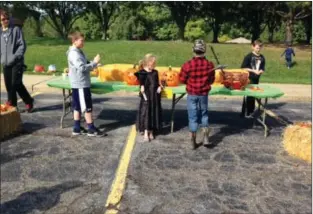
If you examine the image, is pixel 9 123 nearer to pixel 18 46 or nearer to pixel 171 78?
pixel 18 46

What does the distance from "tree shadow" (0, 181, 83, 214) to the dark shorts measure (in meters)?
2.01

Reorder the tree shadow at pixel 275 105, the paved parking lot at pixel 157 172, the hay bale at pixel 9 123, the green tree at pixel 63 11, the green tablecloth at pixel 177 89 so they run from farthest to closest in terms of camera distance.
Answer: the green tree at pixel 63 11 < the tree shadow at pixel 275 105 < the green tablecloth at pixel 177 89 < the hay bale at pixel 9 123 < the paved parking lot at pixel 157 172

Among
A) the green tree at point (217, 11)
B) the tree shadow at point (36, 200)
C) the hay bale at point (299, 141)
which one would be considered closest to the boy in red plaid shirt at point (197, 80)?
the hay bale at point (299, 141)

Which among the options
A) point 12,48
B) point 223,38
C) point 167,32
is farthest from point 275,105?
point 223,38

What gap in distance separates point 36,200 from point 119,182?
1.01m

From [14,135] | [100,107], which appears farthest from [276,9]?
[14,135]

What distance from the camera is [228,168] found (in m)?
5.71

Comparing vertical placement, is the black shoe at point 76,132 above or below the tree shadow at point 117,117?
above

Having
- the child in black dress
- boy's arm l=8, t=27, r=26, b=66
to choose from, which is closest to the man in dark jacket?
boy's arm l=8, t=27, r=26, b=66

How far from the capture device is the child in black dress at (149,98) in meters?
6.73

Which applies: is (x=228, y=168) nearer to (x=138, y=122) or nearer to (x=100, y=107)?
(x=138, y=122)

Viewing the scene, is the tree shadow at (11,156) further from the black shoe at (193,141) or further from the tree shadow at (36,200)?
the black shoe at (193,141)

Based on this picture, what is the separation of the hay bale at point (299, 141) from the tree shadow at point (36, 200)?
3311 millimetres

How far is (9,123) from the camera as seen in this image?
7.06 m
